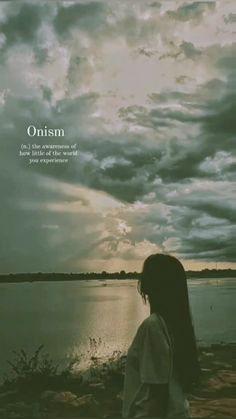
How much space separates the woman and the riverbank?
61.2 inches

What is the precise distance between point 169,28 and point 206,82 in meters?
0.43

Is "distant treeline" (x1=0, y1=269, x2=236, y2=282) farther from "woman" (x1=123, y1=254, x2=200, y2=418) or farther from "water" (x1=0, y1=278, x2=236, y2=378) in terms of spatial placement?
"woman" (x1=123, y1=254, x2=200, y2=418)

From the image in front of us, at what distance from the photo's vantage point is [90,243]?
366cm

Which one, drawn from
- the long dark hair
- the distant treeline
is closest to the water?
the distant treeline

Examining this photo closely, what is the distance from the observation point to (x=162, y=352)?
1.85 metres

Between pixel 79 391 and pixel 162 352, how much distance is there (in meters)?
1.75

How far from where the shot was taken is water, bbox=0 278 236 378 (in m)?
3.52

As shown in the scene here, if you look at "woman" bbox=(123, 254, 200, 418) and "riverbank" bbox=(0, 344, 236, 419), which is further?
"riverbank" bbox=(0, 344, 236, 419)

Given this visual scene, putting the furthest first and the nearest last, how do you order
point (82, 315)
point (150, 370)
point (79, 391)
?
point (82, 315)
point (79, 391)
point (150, 370)

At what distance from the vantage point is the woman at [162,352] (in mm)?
1807

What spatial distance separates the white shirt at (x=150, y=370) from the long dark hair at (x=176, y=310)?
0.03 metres

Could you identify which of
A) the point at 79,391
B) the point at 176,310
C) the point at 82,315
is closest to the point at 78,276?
the point at 82,315

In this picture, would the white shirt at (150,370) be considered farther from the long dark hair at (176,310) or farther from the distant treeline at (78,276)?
the distant treeline at (78,276)

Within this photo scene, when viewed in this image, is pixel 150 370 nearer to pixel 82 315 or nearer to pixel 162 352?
pixel 162 352
